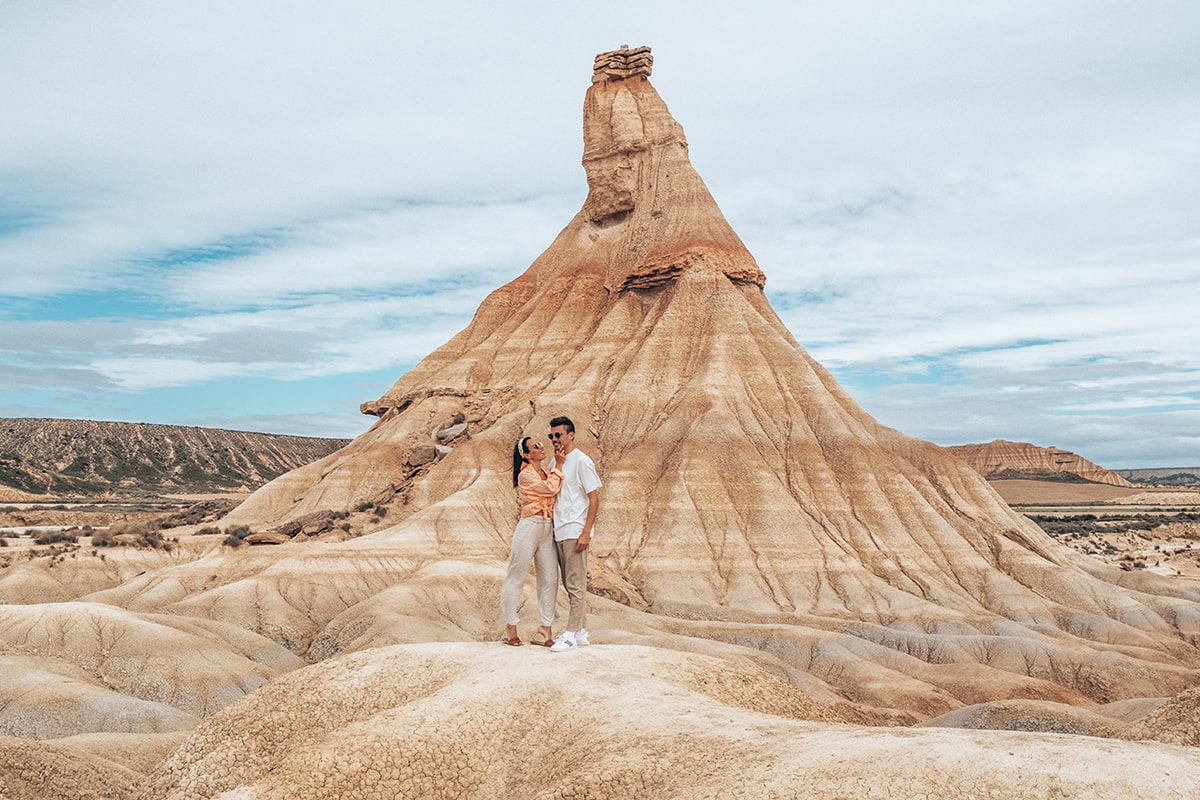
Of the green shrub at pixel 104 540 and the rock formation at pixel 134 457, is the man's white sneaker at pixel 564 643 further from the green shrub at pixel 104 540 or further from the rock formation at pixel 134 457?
the rock formation at pixel 134 457

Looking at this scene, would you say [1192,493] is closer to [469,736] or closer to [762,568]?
[762,568]

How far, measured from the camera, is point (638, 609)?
48.3m

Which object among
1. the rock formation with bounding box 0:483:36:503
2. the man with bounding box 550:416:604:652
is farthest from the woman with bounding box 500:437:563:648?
the rock formation with bounding box 0:483:36:503

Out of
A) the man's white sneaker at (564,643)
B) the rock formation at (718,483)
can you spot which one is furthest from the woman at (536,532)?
the rock formation at (718,483)

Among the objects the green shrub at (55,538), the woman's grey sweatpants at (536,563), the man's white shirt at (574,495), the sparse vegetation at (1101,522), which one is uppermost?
the man's white shirt at (574,495)

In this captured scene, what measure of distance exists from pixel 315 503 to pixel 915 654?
3390 centimetres

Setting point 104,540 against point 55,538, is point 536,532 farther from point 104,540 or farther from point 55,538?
point 55,538

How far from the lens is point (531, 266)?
8119cm

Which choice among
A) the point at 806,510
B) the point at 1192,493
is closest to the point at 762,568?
the point at 806,510

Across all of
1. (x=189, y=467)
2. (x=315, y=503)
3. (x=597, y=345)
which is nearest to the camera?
(x=315, y=503)

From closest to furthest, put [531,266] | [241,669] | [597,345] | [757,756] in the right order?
[757,756]
[241,669]
[597,345]
[531,266]

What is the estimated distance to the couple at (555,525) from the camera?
46.3 feet

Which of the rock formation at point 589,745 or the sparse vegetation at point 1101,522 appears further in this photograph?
the sparse vegetation at point 1101,522

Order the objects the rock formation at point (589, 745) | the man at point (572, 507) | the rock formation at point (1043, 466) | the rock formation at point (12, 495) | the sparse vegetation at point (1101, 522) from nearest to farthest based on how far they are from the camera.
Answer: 1. the rock formation at point (589, 745)
2. the man at point (572, 507)
3. the sparse vegetation at point (1101, 522)
4. the rock formation at point (12, 495)
5. the rock formation at point (1043, 466)
